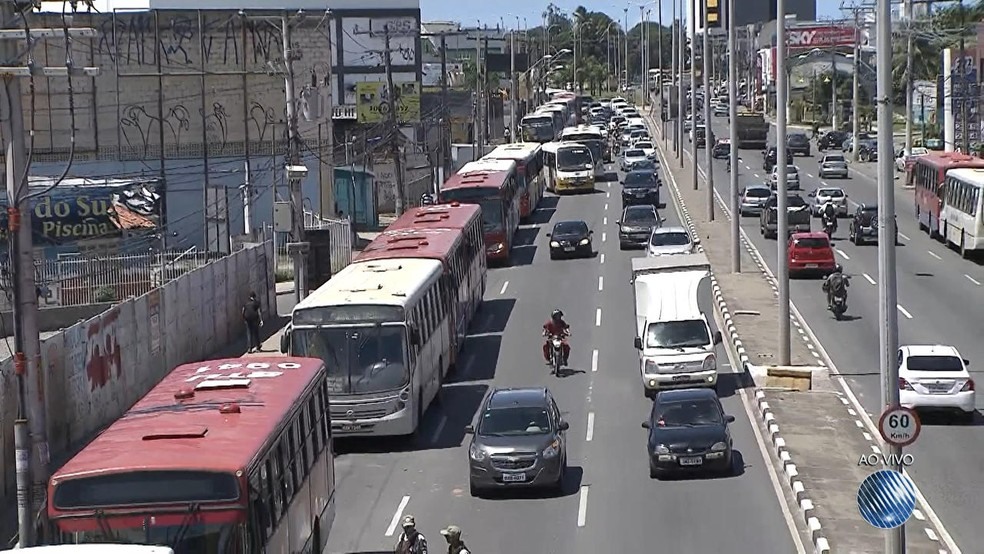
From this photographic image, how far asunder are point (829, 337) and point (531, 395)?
14187 millimetres

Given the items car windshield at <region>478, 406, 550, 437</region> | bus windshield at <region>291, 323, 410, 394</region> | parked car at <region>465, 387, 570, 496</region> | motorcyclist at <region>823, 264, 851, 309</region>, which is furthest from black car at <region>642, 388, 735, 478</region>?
motorcyclist at <region>823, 264, 851, 309</region>

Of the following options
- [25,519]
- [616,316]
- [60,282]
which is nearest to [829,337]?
[616,316]

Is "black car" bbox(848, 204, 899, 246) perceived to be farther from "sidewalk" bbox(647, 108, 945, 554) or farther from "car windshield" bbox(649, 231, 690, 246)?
"car windshield" bbox(649, 231, 690, 246)

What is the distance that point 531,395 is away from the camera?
79.3 feet

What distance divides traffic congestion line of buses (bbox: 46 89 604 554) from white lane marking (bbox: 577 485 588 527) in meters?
3.54

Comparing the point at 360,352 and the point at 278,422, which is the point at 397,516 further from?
the point at 278,422

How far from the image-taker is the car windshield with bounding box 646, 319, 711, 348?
30172mm

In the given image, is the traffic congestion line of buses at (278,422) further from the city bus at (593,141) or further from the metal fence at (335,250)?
the city bus at (593,141)

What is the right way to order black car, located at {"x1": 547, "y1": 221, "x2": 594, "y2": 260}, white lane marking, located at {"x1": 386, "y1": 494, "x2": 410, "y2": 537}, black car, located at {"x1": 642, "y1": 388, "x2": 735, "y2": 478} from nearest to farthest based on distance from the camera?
1. white lane marking, located at {"x1": 386, "y1": 494, "x2": 410, "y2": 537}
2. black car, located at {"x1": 642, "y1": 388, "x2": 735, "y2": 478}
3. black car, located at {"x1": 547, "y1": 221, "x2": 594, "y2": 260}

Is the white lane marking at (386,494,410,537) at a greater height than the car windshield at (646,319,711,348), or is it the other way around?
the car windshield at (646,319,711,348)

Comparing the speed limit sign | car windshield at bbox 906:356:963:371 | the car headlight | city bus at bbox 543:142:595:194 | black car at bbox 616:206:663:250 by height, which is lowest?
the car headlight

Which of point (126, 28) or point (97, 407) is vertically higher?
point (126, 28)

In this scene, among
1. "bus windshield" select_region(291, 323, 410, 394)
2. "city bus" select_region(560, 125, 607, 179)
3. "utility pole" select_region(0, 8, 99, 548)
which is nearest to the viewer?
"utility pole" select_region(0, 8, 99, 548)

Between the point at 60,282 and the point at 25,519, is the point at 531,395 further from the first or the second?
the point at 60,282
